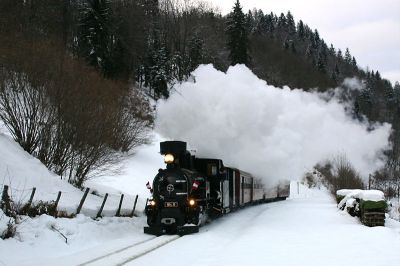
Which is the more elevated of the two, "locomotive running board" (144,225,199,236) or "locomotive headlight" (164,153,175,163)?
"locomotive headlight" (164,153,175,163)

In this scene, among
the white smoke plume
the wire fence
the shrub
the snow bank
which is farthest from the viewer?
the shrub

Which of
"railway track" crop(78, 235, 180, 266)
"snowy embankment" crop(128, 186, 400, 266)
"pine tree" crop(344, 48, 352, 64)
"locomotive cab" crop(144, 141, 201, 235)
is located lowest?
"railway track" crop(78, 235, 180, 266)

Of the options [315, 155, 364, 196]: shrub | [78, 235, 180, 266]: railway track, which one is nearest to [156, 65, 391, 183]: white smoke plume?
[315, 155, 364, 196]: shrub

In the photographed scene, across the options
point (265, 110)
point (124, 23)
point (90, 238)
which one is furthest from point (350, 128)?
point (124, 23)

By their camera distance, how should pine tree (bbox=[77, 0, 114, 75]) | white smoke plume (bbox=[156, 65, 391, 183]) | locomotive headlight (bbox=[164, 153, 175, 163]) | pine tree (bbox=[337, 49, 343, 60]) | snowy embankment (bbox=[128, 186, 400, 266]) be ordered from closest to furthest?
snowy embankment (bbox=[128, 186, 400, 266]) < locomotive headlight (bbox=[164, 153, 175, 163]) < white smoke plume (bbox=[156, 65, 391, 183]) < pine tree (bbox=[77, 0, 114, 75]) < pine tree (bbox=[337, 49, 343, 60])

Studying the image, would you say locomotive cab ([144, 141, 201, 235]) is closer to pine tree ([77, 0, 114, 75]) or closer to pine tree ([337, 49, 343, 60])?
pine tree ([77, 0, 114, 75])

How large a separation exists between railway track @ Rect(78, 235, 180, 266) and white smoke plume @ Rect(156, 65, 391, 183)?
7.48 m

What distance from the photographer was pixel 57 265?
33.6 ft

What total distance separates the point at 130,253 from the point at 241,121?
12109 millimetres

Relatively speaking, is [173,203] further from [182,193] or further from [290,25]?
[290,25]

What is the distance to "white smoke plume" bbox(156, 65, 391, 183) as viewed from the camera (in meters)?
21.6

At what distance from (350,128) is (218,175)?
1953 centimetres

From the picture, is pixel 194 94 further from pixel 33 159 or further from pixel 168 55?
pixel 168 55

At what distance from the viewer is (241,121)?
22859 mm
